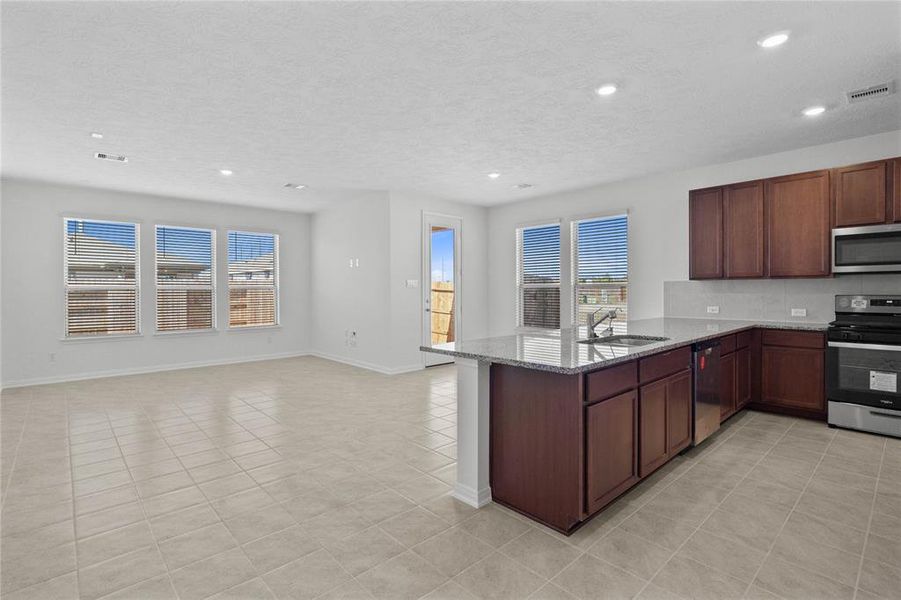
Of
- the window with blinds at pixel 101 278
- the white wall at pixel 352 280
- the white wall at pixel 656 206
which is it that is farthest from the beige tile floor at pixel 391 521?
the white wall at pixel 352 280

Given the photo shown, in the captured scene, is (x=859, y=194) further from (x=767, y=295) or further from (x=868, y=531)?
(x=868, y=531)

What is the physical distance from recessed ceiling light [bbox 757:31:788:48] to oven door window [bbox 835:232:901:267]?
2320 millimetres

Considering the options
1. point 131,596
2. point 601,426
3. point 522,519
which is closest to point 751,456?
point 601,426

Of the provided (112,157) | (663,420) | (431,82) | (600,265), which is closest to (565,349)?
(663,420)

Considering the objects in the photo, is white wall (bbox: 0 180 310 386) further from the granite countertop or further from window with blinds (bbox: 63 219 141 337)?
the granite countertop

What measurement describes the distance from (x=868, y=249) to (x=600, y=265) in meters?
2.83

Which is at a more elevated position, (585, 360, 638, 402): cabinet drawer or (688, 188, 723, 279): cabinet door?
(688, 188, 723, 279): cabinet door

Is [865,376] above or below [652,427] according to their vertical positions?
above

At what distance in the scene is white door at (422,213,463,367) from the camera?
272 inches

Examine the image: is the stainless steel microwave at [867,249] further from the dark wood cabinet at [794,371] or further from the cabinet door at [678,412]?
the cabinet door at [678,412]

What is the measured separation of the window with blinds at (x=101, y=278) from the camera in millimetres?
6168

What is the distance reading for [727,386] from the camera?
3.93 m

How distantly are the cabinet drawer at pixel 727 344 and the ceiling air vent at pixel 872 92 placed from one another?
2.02 meters

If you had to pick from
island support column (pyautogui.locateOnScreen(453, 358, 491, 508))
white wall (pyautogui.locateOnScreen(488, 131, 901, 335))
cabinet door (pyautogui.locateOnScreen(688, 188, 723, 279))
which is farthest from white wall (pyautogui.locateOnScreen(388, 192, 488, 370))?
island support column (pyautogui.locateOnScreen(453, 358, 491, 508))
